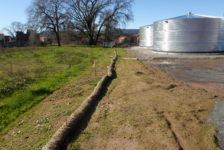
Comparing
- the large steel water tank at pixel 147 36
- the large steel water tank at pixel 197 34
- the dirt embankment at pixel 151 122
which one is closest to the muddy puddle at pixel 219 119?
the dirt embankment at pixel 151 122

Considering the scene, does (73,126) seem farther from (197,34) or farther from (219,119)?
(197,34)

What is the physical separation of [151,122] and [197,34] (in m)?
17.1

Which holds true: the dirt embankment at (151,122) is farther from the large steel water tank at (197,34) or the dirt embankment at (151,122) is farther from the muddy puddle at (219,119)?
the large steel water tank at (197,34)

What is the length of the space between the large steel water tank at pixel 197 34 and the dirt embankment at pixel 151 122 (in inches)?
543

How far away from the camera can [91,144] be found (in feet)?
12.5

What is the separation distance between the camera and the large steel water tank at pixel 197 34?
64.3 ft

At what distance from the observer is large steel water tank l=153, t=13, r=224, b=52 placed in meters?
19.6

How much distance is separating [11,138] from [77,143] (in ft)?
4.65

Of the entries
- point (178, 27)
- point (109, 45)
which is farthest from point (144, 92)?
point (109, 45)

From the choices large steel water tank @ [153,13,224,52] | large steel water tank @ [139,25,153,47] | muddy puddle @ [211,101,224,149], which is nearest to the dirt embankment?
muddy puddle @ [211,101,224,149]

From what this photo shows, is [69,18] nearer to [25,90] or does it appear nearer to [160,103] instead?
[25,90]

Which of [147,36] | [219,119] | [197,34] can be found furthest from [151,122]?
[147,36]

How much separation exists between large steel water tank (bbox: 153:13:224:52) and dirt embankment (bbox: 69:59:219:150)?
45.2 ft

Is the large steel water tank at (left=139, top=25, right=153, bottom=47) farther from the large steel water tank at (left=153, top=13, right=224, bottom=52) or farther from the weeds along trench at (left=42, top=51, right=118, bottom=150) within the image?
the weeds along trench at (left=42, top=51, right=118, bottom=150)
